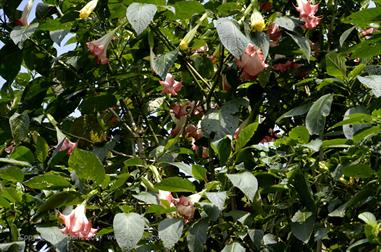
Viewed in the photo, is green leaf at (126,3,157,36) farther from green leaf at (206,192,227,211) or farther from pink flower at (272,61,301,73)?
pink flower at (272,61,301,73)

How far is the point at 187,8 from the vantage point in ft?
5.26

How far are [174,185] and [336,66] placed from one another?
452mm

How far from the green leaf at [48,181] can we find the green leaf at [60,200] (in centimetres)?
3

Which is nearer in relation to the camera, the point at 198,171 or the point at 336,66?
the point at 198,171

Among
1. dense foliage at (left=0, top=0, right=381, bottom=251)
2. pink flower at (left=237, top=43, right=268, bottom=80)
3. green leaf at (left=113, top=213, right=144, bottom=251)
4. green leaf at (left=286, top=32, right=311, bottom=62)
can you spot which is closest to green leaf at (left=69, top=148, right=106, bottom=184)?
dense foliage at (left=0, top=0, right=381, bottom=251)

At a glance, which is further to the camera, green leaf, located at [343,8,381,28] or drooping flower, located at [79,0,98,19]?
drooping flower, located at [79,0,98,19]

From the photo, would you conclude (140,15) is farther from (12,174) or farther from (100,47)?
(12,174)

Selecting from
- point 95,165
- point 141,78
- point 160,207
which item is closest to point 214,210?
point 160,207

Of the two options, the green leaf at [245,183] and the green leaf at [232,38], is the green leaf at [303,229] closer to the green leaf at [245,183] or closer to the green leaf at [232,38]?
the green leaf at [245,183]

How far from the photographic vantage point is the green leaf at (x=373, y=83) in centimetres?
141

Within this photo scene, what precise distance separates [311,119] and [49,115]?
74cm

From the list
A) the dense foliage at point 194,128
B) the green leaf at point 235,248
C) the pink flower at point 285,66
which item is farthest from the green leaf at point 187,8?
the green leaf at point 235,248

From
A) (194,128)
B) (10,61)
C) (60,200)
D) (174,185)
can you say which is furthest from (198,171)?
(10,61)

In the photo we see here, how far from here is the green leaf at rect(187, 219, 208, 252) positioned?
1324 mm
